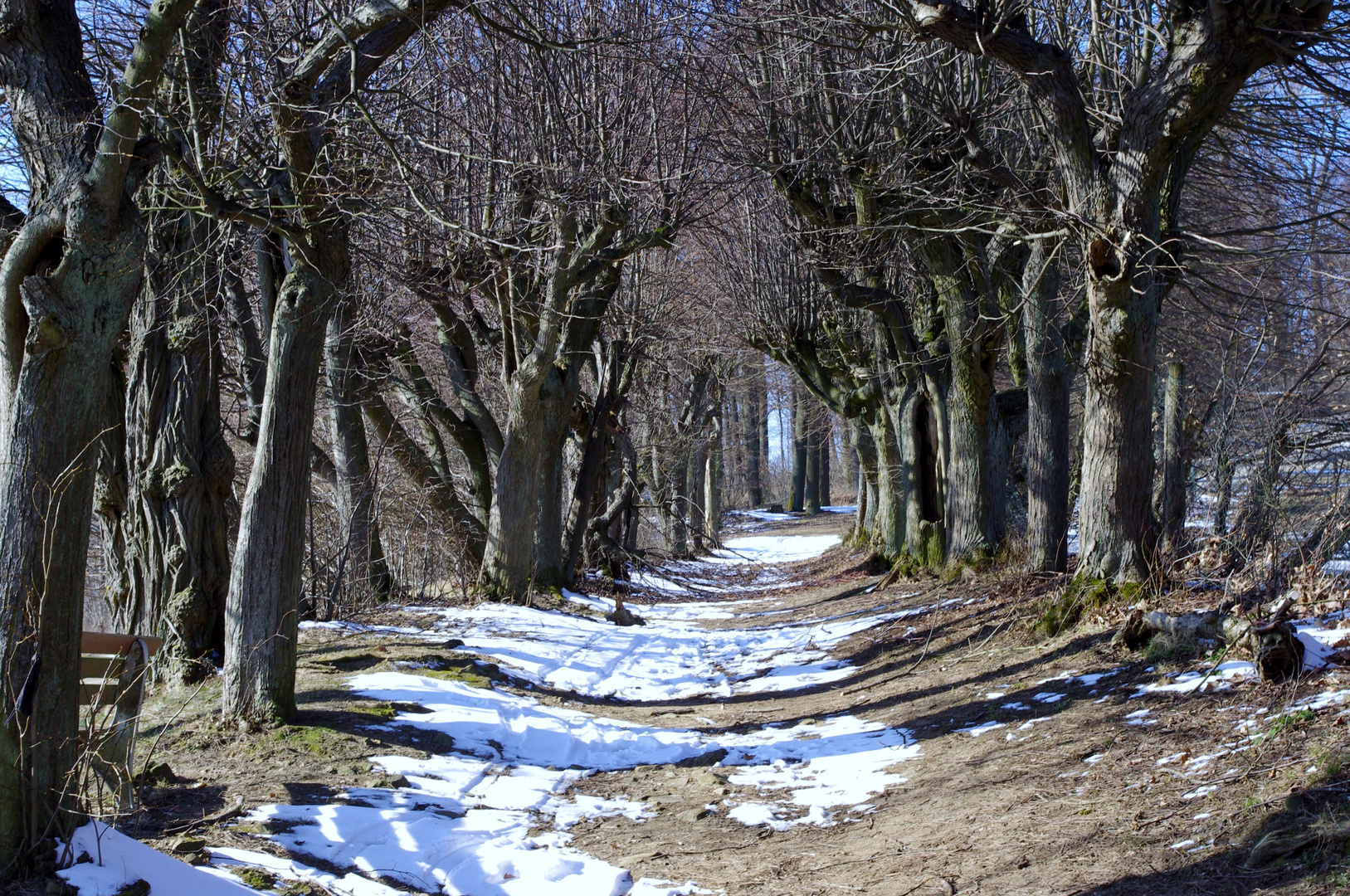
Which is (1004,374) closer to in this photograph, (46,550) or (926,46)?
(926,46)

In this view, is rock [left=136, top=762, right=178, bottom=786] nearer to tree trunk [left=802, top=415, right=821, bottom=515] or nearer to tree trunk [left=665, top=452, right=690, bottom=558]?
tree trunk [left=665, top=452, right=690, bottom=558]

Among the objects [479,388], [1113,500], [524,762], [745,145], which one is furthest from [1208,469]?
[479,388]

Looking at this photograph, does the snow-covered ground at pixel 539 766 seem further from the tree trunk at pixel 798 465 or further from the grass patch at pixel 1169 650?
the tree trunk at pixel 798 465

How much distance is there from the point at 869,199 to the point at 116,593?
27.6 ft

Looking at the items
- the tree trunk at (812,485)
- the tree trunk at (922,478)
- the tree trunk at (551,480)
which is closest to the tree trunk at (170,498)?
the tree trunk at (551,480)

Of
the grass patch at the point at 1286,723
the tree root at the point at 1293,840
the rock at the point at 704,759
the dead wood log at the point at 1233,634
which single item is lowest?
the rock at the point at 704,759

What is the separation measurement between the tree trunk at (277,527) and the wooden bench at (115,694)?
4.82 ft

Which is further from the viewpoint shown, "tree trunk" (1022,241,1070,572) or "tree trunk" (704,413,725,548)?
"tree trunk" (704,413,725,548)

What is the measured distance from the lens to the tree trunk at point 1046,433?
30.1ft

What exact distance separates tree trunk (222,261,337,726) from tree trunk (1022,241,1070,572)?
6417 millimetres

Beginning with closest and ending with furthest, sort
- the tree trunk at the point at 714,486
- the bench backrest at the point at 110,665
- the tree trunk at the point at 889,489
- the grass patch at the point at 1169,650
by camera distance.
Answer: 1. the bench backrest at the point at 110,665
2. the grass patch at the point at 1169,650
3. the tree trunk at the point at 889,489
4. the tree trunk at the point at 714,486

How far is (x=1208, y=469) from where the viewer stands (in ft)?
24.5

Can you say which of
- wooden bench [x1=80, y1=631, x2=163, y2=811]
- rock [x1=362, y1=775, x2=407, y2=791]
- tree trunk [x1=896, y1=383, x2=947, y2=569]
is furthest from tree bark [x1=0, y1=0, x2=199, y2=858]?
tree trunk [x1=896, y1=383, x2=947, y2=569]

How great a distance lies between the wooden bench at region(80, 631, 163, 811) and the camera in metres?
3.78
